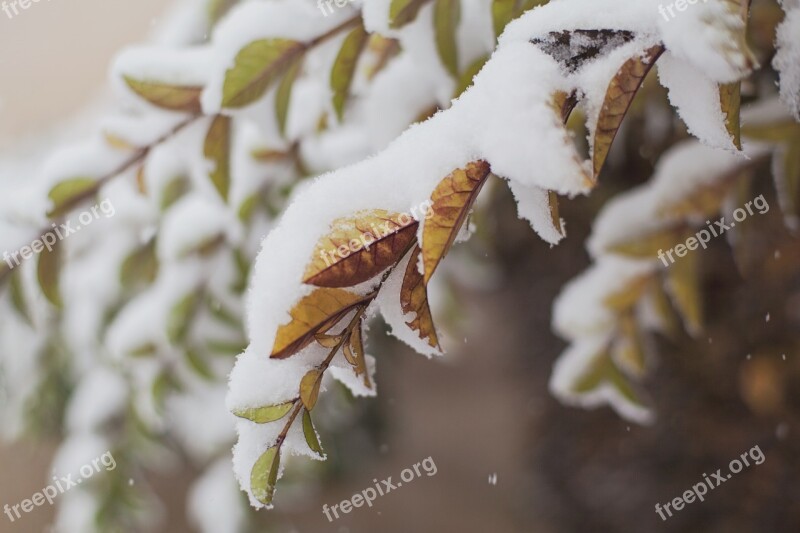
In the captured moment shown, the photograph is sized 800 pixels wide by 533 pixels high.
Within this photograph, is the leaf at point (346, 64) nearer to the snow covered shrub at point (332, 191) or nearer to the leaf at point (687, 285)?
the snow covered shrub at point (332, 191)

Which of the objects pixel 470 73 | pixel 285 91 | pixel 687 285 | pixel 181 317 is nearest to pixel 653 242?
pixel 687 285

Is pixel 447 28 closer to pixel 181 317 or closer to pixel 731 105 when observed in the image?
pixel 731 105

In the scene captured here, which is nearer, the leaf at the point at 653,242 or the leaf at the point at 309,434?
the leaf at the point at 309,434

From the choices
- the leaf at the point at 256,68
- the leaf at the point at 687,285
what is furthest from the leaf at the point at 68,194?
the leaf at the point at 687,285

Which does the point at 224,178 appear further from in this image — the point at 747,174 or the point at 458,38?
the point at 747,174

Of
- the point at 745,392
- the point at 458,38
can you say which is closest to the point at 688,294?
the point at 458,38

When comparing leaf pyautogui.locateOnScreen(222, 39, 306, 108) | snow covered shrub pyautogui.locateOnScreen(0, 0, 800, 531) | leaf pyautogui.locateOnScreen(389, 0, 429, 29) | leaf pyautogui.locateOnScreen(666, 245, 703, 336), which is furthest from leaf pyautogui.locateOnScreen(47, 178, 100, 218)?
leaf pyautogui.locateOnScreen(666, 245, 703, 336)
